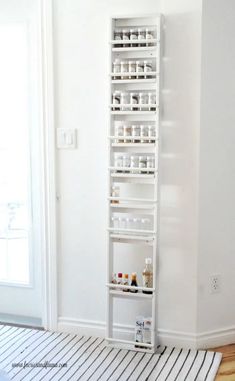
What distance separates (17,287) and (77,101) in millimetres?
1299

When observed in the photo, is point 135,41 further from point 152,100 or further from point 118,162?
point 118,162

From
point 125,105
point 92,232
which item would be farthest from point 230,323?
point 125,105

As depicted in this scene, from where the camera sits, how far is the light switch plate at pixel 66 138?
9.40 ft

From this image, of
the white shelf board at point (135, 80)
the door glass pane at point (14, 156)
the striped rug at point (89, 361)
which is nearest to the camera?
the striped rug at point (89, 361)

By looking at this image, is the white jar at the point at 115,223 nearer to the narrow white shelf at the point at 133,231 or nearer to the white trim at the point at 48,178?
the narrow white shelf at the point at 133,231

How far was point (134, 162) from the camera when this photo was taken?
2670 millimetres

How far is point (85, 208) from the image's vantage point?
291cm

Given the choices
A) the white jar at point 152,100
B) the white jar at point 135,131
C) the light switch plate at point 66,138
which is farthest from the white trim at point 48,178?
the white jar at point 152,100

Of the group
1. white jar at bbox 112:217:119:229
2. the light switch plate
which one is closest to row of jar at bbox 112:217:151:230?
white jar at bbox 112:217:119:229

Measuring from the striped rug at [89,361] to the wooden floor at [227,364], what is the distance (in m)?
0.03

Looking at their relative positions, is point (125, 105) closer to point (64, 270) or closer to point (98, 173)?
point (98, 173)

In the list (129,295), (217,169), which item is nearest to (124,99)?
(217,169)

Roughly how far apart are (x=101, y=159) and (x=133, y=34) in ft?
2.39

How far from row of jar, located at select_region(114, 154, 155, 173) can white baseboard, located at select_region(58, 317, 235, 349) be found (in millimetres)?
980
